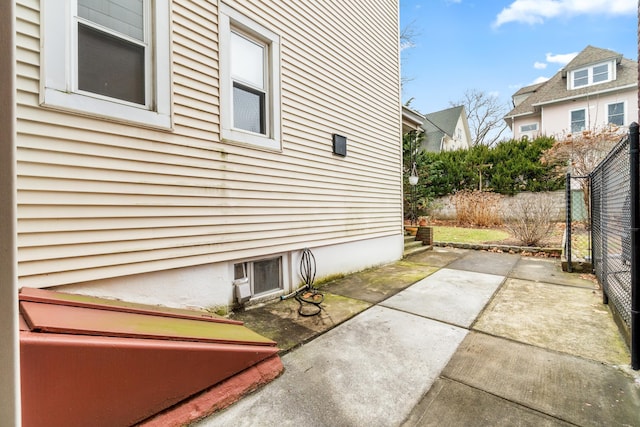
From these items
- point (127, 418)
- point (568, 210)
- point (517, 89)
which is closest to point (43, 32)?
point (127, 418)

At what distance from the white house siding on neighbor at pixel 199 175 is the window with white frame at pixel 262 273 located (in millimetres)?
82

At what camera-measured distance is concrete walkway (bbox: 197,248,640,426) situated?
1726mm

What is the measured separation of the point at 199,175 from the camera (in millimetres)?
2984

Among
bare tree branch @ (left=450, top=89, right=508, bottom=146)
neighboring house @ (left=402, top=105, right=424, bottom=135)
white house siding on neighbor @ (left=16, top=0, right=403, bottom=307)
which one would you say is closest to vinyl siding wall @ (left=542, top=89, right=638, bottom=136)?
bare tree branch @ (left=450, top=89, right=508, bottom=146)

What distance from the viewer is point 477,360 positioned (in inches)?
90.7

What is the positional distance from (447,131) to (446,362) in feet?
82.6

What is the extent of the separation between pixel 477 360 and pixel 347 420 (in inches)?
50.0

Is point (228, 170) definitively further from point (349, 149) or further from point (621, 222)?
point (621, 222)

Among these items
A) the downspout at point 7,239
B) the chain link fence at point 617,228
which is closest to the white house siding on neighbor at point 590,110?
the chain link fence at point 617,228

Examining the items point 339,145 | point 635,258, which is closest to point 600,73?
point 339,145

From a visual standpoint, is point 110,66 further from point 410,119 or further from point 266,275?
point 410,119

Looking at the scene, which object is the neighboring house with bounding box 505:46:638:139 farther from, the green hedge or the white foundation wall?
the white foundation wall

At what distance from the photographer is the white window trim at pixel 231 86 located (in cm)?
320

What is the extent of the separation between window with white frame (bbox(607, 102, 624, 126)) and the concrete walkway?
59.4 ft
